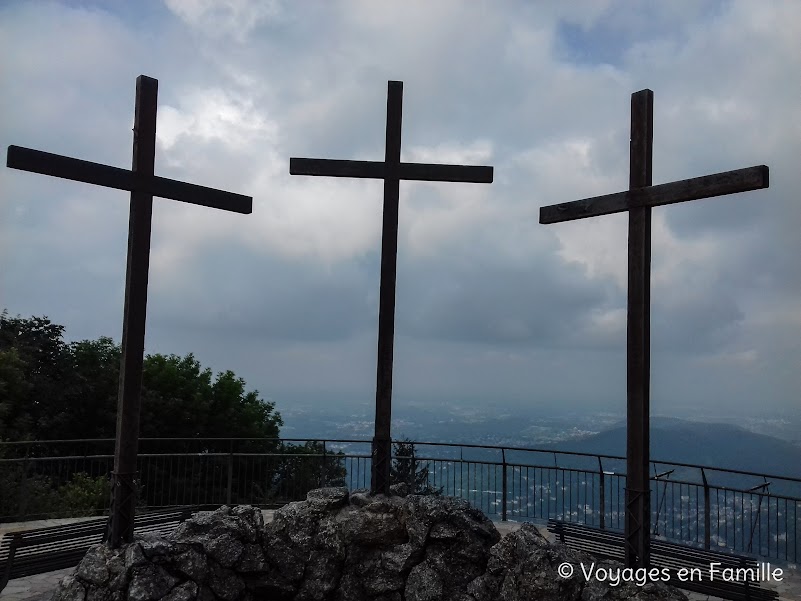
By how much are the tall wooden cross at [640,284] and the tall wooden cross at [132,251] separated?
4.88 m

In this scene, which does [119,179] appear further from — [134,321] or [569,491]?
[569,491]

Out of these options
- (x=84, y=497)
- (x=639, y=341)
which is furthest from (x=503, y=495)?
(x=84, y=497)

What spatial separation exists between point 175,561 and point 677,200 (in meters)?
5.98

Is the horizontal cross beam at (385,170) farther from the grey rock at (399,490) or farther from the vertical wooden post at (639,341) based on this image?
the grey rock at (399,490)

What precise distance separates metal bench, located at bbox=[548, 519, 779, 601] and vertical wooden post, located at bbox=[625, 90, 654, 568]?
0.56m

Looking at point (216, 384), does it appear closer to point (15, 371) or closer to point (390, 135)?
point (15, 371)

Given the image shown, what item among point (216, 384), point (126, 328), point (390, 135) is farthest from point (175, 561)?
point (216, 384)

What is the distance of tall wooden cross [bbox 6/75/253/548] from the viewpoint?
279 inches

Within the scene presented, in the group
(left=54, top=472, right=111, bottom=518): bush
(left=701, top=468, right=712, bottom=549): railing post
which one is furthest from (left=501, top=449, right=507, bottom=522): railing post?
(left=54, top=472, right=111, bottom=518): bush

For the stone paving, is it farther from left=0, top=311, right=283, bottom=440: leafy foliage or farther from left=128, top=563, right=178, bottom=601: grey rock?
left=0, top=311, right=283, bottom=440: leafy foliage

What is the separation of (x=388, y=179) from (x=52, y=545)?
5413mm

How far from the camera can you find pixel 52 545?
7379 mm

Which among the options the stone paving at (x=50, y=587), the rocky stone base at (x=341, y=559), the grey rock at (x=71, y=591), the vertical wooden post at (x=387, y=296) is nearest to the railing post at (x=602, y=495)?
the stone paving at (x=50, y=587)

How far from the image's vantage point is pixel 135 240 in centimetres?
745
